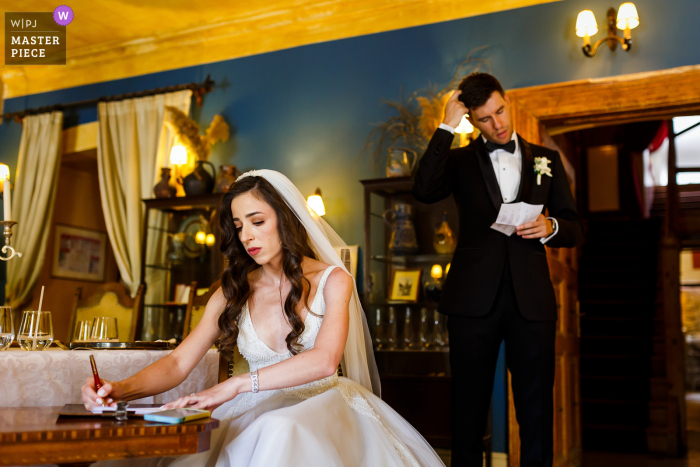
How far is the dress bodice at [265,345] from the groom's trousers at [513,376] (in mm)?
715

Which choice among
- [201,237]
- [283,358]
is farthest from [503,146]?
[201,237]

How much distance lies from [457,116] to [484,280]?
652mm

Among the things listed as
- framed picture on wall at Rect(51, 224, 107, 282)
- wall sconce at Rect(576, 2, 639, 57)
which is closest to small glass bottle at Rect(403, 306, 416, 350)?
wall sconce at Rect(576, 2, 639, 57)

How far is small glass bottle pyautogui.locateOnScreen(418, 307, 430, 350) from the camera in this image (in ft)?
12.9

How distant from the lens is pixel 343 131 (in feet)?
15.2

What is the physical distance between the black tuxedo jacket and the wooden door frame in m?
1.26

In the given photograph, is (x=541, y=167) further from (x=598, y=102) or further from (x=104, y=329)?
(x=104, y=329)

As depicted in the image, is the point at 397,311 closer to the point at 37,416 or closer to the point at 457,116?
the point at 457,116

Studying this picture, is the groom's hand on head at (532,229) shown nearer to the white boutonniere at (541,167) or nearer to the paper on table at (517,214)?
the paper on table at (517,214)

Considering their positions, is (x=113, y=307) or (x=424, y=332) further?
(x=113, y=307)

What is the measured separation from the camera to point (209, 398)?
5.10 feet

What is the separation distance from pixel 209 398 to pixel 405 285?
264cm

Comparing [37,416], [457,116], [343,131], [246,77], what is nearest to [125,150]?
[246,77]

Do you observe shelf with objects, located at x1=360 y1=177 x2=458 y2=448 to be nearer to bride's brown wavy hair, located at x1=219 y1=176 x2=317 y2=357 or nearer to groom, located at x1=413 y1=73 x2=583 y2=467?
groom, located at x1=413 y1=73 x2=583 y2=467
